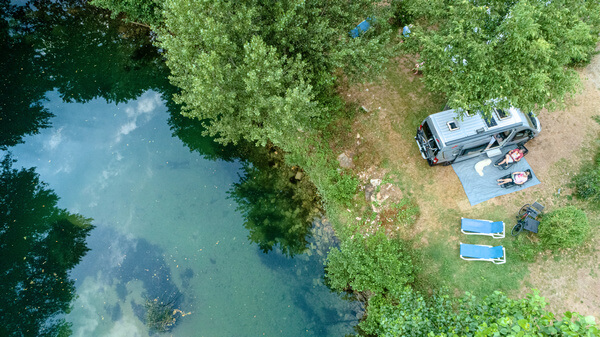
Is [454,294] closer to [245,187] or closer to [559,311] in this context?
[559,311]

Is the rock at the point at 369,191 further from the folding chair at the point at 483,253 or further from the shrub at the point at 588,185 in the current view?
the shrub at the point at 588,185

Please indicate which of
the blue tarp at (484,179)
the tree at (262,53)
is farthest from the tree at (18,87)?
the blue tarp at (484,179)

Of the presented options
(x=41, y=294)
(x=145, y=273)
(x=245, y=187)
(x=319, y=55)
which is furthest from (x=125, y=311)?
(x=319, y=55)

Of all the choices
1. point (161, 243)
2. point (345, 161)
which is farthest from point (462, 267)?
point (161, 243)

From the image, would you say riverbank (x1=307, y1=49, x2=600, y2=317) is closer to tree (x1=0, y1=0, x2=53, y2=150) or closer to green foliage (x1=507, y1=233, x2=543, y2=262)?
green foliage (x1=507, y1=233, x2=543, y2=262)

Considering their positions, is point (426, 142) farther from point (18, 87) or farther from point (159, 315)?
point (18, 87)

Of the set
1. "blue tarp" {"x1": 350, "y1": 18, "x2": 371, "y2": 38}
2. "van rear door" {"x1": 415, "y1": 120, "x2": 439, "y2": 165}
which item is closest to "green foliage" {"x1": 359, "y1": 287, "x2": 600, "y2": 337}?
"van rear door" {"x1": 415, "y1": 120, "x2": 439, "y2": 165}
